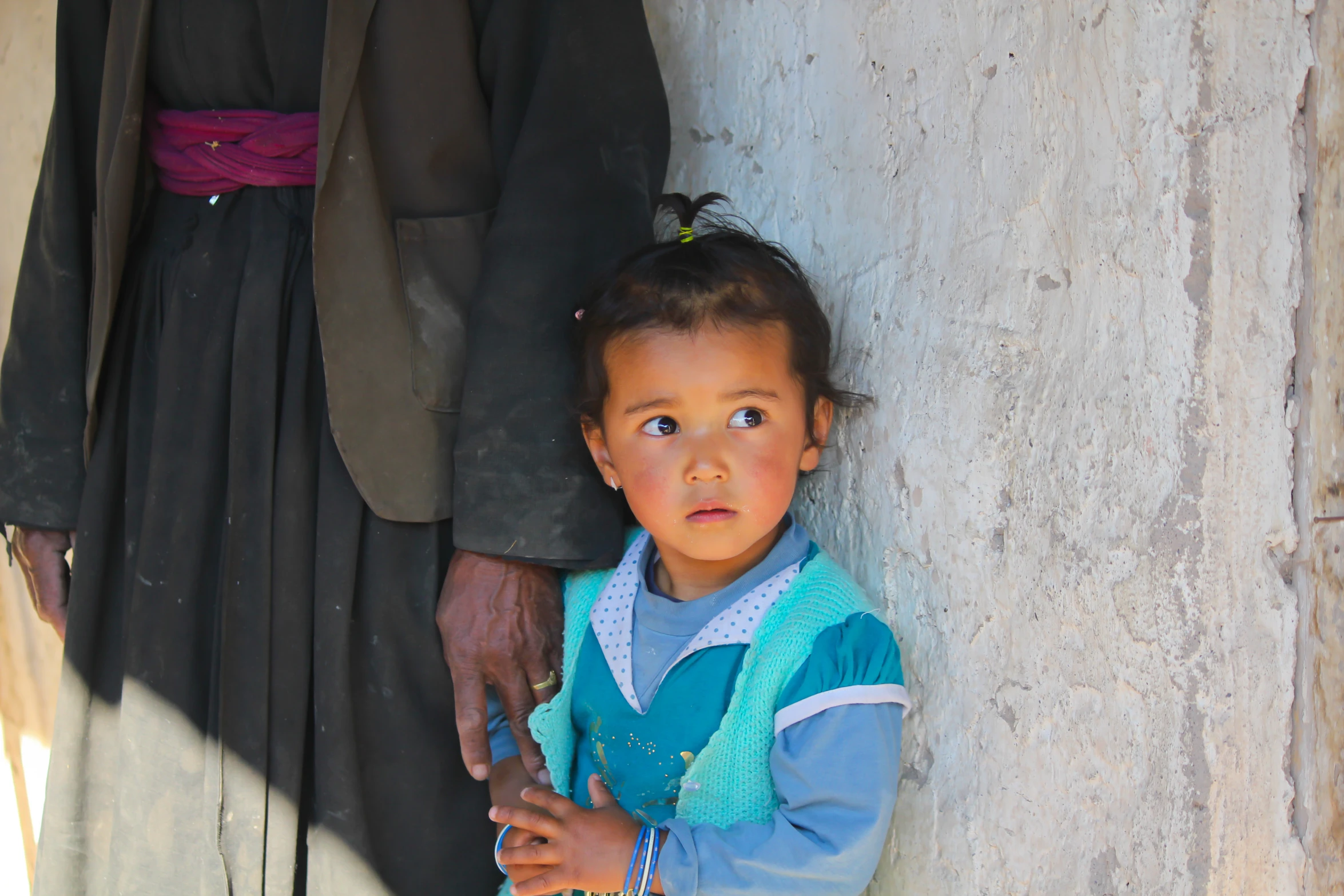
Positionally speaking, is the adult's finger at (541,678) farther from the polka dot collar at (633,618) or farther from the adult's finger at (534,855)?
the adult's finger at (534,855)

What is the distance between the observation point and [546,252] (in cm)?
141

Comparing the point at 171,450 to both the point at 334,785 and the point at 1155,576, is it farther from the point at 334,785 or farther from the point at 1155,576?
the point at 1155,576

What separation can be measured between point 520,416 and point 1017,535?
66cm

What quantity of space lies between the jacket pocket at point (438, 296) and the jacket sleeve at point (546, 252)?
0.16 feet

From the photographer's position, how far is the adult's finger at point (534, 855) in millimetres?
1166

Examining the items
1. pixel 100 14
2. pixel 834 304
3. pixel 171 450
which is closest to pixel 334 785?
pixel 171 450

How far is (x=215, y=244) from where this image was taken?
1545 millimetres

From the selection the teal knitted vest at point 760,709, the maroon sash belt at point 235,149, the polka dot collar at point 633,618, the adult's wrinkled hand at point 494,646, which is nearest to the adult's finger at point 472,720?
the adult's wrinkled hand at point 494,646

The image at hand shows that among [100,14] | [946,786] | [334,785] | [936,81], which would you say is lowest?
[334,785]

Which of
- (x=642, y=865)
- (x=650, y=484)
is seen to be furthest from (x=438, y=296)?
(x=642, y=865)

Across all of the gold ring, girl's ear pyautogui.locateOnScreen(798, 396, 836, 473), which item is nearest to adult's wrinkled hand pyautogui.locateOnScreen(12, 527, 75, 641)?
the gold ring

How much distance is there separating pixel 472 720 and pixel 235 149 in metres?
0.92

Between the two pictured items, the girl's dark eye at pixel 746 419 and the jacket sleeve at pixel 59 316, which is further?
the jacket sleeve at pixel 59 316

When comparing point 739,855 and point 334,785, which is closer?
point 739,855
